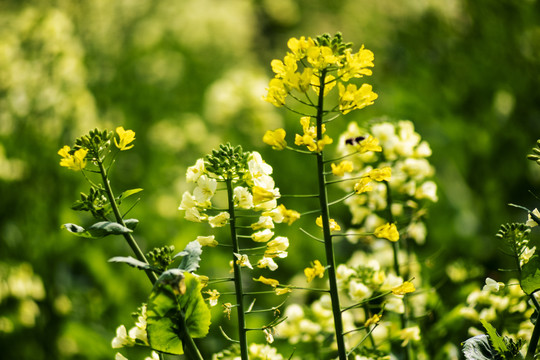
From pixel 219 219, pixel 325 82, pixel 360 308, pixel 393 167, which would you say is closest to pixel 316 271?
pixel 219 219

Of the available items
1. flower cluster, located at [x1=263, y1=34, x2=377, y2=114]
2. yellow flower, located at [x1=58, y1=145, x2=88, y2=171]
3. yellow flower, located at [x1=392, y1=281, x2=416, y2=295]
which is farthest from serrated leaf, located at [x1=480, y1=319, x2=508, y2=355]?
yellow flower, located at [x1=58, y1=145, x2=88, y2=171]

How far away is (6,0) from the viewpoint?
3602 millimetres

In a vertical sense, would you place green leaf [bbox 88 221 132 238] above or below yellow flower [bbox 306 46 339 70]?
below

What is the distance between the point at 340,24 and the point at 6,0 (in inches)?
202

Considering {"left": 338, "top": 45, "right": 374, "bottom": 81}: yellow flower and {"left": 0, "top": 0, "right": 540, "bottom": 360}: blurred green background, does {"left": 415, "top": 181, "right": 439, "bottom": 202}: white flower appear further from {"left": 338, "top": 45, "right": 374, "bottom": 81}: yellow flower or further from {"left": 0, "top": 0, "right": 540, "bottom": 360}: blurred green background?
{"left": 338, "top": 45, "right": 374, "bottom": 81}: yellow flower

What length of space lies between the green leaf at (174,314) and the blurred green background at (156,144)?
0.67 metres

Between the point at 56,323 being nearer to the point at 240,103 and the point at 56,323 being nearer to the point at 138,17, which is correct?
the point at 240,103

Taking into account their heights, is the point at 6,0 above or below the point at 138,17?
below

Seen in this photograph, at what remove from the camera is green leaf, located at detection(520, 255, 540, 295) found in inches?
22.9

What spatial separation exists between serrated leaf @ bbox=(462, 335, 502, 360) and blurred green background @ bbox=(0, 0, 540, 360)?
1.49ft

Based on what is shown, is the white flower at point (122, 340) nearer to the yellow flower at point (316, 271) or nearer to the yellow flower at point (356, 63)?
the yellow flower at point (316, 271)

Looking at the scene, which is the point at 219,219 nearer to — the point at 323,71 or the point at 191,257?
the point at 191,257

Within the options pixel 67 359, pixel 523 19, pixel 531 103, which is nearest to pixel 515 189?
pixel 531 103

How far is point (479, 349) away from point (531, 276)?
118 millimetres
